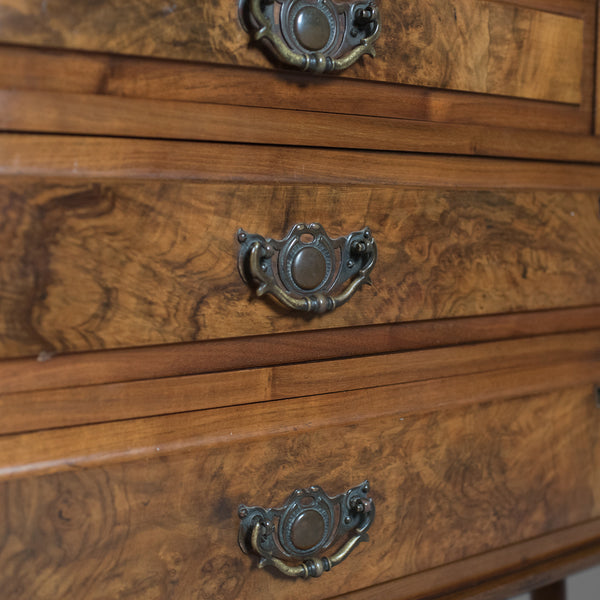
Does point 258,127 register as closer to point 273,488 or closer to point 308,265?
point 308,265

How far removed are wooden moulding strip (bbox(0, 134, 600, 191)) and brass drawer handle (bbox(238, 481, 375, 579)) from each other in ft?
0.80

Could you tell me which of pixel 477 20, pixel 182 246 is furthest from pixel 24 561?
pixel 477 20

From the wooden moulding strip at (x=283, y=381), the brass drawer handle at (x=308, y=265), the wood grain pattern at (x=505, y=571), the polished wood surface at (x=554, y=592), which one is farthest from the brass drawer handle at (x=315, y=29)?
the polished wood surface at (x=554, y=592)

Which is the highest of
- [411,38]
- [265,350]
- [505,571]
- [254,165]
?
[411,38]

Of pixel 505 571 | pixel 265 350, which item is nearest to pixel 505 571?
pixel 505 571

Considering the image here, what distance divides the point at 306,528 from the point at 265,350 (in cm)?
14

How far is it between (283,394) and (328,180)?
0.55 ft

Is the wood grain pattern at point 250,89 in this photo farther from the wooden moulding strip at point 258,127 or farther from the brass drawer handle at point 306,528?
the brass drawer handle at point 306,528

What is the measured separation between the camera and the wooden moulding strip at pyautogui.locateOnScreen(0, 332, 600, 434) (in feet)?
1.51

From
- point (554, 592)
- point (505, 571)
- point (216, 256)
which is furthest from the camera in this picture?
point (554, 592)

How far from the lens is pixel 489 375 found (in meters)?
0.65

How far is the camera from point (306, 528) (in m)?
0.55

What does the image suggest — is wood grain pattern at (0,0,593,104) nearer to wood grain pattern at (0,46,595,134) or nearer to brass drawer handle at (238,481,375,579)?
wood grain pattern at (0,46,595,134)

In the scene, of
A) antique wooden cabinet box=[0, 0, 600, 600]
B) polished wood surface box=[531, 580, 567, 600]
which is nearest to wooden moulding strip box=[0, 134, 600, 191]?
antique wooden cabinet box=[0, 0, 600, 600]
